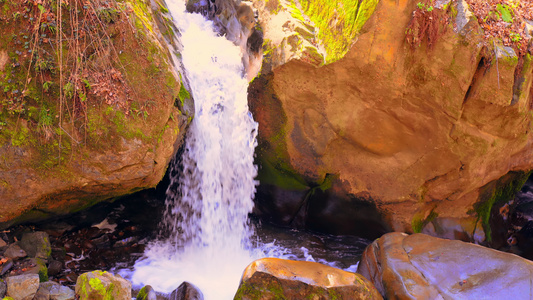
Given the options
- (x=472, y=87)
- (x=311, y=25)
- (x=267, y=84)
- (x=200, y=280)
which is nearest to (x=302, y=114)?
(x=267, y=84)

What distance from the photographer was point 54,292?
358 cm

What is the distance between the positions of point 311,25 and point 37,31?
3.78 meters

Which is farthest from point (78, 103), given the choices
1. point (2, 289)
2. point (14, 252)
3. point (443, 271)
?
point (443, 271)

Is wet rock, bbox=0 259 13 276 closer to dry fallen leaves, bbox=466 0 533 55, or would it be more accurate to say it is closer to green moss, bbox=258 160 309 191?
green moss, bbox=258 160 309 191

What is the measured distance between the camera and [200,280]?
4.99 meters

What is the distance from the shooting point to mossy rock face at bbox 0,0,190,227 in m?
3.73

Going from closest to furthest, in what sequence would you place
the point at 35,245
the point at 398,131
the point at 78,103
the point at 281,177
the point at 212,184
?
the point at 78,103 → the point at 35,245 → the point at 398,131 → the point at 212,184 → the point at 281,177

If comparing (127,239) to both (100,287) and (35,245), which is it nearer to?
(35,245)

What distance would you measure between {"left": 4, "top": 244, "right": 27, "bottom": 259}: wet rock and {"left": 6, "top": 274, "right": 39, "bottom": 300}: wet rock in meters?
0.56

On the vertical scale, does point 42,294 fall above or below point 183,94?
below

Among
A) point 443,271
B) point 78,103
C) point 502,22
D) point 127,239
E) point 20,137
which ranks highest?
point 502,22

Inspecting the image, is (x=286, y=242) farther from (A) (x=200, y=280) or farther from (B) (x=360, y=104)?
(B) (x=360, y=104)

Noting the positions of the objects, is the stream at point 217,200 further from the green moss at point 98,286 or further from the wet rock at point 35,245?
the green moss at point 98,286

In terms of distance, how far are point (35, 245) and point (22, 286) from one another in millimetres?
1026
